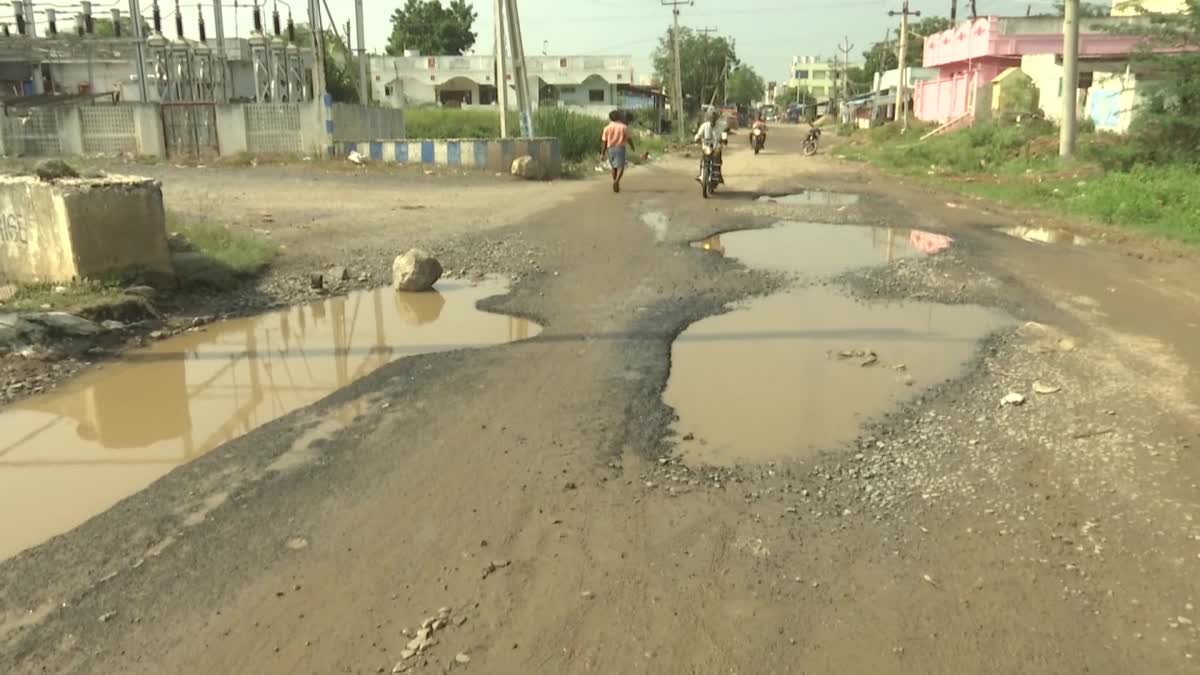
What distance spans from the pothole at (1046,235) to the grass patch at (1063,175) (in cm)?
85

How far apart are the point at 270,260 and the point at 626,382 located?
583 centimetres

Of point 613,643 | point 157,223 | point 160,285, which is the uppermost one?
point 157,223

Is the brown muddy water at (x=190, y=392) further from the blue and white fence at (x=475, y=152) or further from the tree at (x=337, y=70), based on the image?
the tree at (x=337, y=70)

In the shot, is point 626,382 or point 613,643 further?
point 626,382

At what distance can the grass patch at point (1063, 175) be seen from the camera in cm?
1264

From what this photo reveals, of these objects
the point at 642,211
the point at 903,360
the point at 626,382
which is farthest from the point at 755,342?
the point at 642,211

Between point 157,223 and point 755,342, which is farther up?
point 157,223

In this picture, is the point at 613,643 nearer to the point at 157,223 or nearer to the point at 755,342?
the point at 755,342

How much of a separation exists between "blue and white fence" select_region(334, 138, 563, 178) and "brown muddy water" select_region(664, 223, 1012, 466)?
1383 centimetres

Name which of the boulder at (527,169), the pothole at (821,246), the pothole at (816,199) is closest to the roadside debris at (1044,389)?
the pothole at (821,246)

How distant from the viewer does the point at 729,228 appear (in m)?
12.5

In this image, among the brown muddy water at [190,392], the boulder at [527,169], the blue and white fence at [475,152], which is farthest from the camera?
the blue and white fence at [475,152]

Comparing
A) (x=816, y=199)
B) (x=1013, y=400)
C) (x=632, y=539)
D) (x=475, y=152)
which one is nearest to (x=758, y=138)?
(x=475, y=152)

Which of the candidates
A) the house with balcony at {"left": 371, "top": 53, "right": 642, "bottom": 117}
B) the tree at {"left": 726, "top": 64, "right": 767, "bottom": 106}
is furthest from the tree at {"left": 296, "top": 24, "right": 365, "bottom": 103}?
the tree at {"left": 726, "top": 64, "right": 767, "bottom": 106}
